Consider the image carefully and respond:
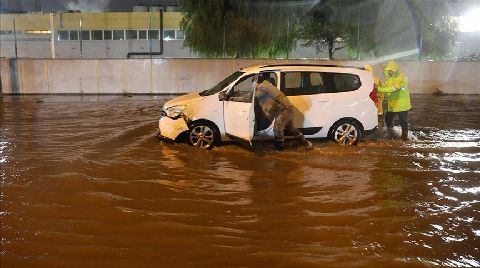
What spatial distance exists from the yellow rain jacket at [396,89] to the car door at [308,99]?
154 centimetres

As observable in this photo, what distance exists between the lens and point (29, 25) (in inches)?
1243

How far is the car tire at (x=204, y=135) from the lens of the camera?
8.52m

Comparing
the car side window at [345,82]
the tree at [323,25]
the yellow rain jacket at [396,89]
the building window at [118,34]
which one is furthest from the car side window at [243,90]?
the building window at [118,34]

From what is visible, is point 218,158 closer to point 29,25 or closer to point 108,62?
point 108,62

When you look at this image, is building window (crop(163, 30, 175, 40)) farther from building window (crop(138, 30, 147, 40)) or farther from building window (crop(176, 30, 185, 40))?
building window (crop(138, 30, 147, 40))

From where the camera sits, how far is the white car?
27.5 feet

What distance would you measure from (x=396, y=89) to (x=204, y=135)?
4.16 m

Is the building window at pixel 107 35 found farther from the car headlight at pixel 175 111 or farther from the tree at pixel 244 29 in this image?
the car headlight at pixel 175 111

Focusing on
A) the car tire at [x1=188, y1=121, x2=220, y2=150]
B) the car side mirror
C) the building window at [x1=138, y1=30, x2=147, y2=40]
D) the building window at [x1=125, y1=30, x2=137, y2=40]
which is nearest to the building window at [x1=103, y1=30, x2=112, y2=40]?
the building window at [x1=125, y1=30, x2=137, y2=40]

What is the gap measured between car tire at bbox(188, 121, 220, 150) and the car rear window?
1.53 m

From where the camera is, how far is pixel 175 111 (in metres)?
8.52

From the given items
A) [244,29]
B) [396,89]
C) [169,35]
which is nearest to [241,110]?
[396,89]

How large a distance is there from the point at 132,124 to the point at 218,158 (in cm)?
429

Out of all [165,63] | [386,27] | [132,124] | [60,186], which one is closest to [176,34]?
[165,63]
